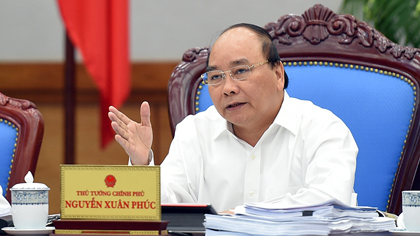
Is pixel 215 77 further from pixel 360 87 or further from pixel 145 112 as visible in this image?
pixel 360 87

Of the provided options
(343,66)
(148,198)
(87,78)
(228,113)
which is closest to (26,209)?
(148,198)

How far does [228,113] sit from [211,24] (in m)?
2.15

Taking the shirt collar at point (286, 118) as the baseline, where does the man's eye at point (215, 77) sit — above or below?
above

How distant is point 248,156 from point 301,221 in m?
0.80

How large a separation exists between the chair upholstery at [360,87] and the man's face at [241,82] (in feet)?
0.75

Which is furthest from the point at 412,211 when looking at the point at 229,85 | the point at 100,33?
the point at 100,33

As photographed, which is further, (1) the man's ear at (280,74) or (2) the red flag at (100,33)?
(2) the red flag at (100,33)

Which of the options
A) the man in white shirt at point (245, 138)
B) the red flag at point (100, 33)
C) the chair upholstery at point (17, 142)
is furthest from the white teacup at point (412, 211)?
the red flag at point (100, 33)

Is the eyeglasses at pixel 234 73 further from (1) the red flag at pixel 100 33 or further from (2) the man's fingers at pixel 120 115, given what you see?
(1) the red flag at pixel 100 33

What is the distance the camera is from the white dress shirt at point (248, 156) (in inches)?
69.1

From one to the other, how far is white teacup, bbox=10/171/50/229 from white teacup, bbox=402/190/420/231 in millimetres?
756

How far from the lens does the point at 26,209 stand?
1.14m

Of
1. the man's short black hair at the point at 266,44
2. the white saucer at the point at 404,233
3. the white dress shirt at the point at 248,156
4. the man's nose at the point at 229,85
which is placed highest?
the man's short black hair at the point at 266,44

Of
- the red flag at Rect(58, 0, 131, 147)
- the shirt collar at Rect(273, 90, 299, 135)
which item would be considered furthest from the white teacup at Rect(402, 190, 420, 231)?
the red flag at Rect(58, 0, 131, 147)
